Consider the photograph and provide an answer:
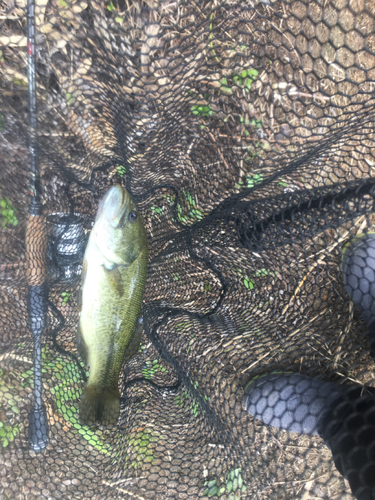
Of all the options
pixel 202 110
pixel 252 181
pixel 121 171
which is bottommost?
pixel 121 171

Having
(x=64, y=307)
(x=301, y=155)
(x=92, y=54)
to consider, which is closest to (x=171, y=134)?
(x=92, y=54)

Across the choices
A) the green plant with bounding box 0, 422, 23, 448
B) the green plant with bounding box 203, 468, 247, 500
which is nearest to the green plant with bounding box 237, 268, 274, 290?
the green plant with bounding box 203, 468, 247, 500

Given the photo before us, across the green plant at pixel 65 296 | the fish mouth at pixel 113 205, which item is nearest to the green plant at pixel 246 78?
the fish mouth at pixel 113 205

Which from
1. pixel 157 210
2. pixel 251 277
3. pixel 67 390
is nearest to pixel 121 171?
pixel 157 210

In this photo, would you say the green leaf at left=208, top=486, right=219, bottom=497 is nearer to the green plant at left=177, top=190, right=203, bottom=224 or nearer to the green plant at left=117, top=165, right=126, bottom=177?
the green plant at left=177, top=190, right=203, bottom=224

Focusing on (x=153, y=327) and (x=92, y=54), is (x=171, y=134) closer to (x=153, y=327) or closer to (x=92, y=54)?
(x=92, y=54)

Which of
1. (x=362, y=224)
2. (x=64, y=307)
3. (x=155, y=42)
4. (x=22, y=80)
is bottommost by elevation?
(x=64, y=307)

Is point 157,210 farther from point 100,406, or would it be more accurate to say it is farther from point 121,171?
point 100,406
